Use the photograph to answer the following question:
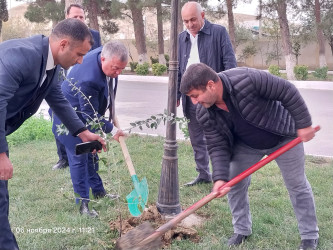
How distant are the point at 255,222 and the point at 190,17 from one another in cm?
215

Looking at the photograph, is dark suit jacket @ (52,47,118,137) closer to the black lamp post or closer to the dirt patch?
the black lamp post

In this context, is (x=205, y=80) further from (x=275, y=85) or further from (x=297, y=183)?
(x=297, y=183)

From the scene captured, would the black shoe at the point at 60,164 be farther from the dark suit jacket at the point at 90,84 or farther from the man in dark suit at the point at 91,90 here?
the dark suit jacket at the point at 90,84

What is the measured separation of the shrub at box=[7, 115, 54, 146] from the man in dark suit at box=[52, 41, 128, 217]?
380 cm

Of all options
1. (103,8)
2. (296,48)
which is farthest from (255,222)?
(296,48)

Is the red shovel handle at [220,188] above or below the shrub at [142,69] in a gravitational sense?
above

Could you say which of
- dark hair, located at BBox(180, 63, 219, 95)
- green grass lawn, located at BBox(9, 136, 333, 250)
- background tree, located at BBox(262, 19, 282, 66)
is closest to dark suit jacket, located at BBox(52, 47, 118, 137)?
green grass lawn, located at BBox(9, 136, 333, 250)

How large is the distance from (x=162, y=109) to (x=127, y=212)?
714 cm

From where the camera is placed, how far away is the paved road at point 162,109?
283 inches

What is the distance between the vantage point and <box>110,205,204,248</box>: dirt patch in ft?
11.6

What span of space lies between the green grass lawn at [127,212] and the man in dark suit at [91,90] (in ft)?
0.71

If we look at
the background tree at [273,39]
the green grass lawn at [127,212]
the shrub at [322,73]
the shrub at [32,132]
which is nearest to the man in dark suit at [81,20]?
the green grass lawn at [127,212]

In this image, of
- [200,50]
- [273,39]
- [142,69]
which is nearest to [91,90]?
[200,50]

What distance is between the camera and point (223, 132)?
3.23 metres
